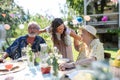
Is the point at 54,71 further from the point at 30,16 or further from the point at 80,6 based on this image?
the point at 80,6

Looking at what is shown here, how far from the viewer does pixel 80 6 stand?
11.2 metres

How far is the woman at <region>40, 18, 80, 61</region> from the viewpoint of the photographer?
322 centimetres

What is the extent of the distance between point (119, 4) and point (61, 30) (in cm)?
654

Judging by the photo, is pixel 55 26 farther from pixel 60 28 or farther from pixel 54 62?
pixel 54 62

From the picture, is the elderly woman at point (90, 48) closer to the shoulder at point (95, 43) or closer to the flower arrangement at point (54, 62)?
the shoulder at point (95, 43)

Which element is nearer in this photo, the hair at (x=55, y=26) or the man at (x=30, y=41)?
the hair at (x=55, y=26)

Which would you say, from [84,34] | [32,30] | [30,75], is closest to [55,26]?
[32,30]

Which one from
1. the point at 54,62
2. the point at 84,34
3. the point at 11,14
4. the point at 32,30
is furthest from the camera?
the point at 11,14

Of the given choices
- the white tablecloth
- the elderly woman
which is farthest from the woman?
the white tablecloth

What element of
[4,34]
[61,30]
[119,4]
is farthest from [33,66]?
[119,4]

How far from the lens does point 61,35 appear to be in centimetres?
329

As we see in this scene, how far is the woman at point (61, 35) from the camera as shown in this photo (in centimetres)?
322

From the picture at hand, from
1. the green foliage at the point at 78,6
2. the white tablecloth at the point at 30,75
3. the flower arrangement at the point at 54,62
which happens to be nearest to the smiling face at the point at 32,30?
the white tablecloth at the point at 30,75

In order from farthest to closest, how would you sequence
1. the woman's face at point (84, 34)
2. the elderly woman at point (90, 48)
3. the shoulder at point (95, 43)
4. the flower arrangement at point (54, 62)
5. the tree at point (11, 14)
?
the tree at point (11, 14) → the woman's face at point (84, 34) → the shoulder at point (95, 43) → the elderly woman at point (90, 48) → the flower arrangement at point (54, 62)
